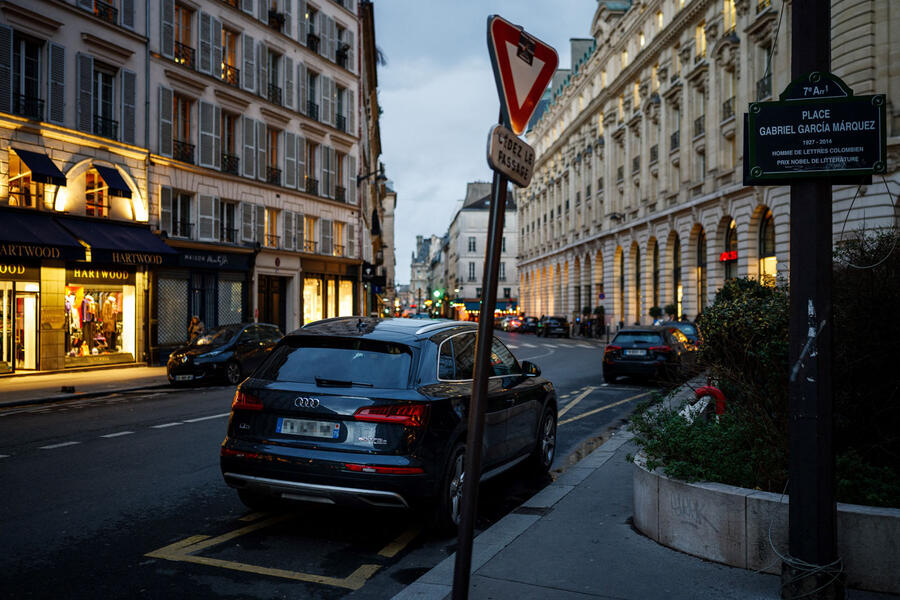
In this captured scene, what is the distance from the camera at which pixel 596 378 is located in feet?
61.6

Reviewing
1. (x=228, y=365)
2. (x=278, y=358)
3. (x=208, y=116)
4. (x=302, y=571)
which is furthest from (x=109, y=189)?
(x=302, y=571)

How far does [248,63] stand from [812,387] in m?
28.5

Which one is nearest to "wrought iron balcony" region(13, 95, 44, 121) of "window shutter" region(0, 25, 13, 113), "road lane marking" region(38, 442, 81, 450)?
"window shutter" region(0, 25, 13, 113)

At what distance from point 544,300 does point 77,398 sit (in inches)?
2509

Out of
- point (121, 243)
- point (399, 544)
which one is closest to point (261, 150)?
point (121, 243)

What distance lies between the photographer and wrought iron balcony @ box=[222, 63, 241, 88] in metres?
27.1

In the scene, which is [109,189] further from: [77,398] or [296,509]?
[296,509]

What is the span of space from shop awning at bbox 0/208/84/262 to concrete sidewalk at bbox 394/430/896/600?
16.9 metres

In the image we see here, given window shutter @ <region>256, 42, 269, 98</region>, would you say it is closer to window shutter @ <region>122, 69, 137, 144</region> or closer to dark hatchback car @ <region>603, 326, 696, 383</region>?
window shutter @ <region>122, 69, 137, 144</region>

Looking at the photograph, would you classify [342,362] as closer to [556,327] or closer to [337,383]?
[337,383]

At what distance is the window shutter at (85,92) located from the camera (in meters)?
20.3

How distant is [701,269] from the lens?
126 feet

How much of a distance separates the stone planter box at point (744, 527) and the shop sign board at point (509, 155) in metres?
2.58

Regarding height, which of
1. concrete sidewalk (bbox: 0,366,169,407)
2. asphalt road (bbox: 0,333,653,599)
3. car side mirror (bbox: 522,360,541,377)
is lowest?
concrete sidewalk (bbox: 0,366,169,407)
